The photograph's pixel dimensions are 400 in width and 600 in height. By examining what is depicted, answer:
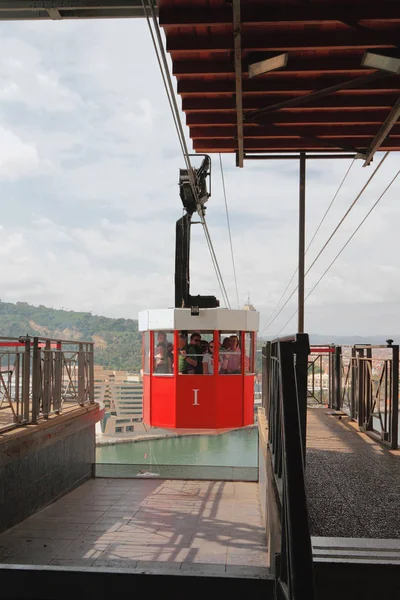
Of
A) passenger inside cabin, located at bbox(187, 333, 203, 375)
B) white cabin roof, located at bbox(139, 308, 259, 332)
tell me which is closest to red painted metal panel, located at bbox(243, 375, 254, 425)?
passenger inside cabin, located at bbox(187, 333, 203, 375)

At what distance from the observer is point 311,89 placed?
5281 mm

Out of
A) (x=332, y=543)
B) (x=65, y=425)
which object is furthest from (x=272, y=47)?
(x=65, y=425)

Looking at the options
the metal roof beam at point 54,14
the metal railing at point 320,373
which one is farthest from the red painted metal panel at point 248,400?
the metal roof beam at point 54,14

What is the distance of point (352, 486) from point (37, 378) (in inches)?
191

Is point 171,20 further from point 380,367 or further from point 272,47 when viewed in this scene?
point 380,367

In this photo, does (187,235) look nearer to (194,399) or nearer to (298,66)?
(194,399)

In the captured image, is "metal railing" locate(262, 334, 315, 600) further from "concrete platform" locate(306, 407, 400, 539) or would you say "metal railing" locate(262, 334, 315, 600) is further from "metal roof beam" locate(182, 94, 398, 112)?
"metal roof beam" locate(182, 94, 398, 112)

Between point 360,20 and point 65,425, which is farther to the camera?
point 65,425

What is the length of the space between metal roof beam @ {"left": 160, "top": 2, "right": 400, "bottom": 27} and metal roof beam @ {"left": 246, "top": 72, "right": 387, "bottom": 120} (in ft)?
2.00

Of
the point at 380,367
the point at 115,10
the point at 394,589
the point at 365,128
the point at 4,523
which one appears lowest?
the point at 4,523

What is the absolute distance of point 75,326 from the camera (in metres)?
80.6

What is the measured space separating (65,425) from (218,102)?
529 cm

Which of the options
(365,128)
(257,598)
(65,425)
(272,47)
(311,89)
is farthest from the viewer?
(65,425)

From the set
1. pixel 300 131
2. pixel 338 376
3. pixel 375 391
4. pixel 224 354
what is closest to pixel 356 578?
pixel 375 391
